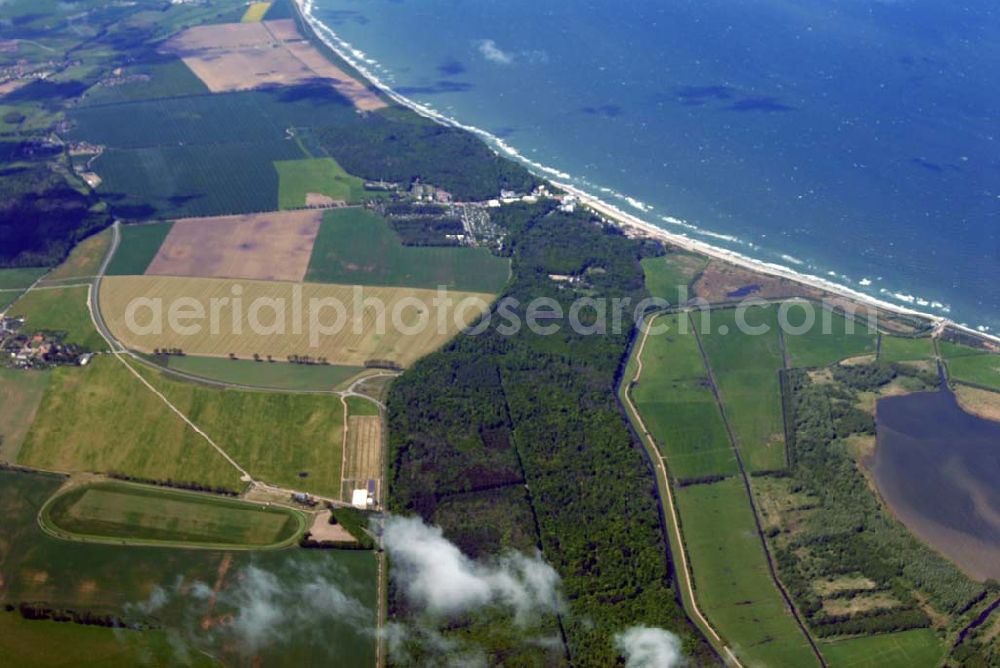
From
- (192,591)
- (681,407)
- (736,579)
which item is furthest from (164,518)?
(681,407)

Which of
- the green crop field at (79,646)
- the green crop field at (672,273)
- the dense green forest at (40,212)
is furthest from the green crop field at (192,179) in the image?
the green crop field at (79,646)

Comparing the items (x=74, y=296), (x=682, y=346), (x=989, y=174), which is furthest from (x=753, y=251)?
(x=74, y=296)

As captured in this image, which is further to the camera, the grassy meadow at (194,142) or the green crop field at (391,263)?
the grassy meadow at (194,142)

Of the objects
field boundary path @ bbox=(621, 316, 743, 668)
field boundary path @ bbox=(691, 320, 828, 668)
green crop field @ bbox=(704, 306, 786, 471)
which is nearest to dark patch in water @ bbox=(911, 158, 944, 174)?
green crop field @ bbox=(704, 306, 786, 471)

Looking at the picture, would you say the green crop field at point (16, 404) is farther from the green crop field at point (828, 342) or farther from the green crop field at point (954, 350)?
the green crop field at point (954, 350)

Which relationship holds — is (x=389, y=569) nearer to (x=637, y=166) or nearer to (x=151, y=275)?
(x=151, y=275)

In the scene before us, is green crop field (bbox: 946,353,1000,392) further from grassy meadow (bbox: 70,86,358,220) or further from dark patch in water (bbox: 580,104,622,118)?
grassy meadow (bbox: 70,86,358,220)
